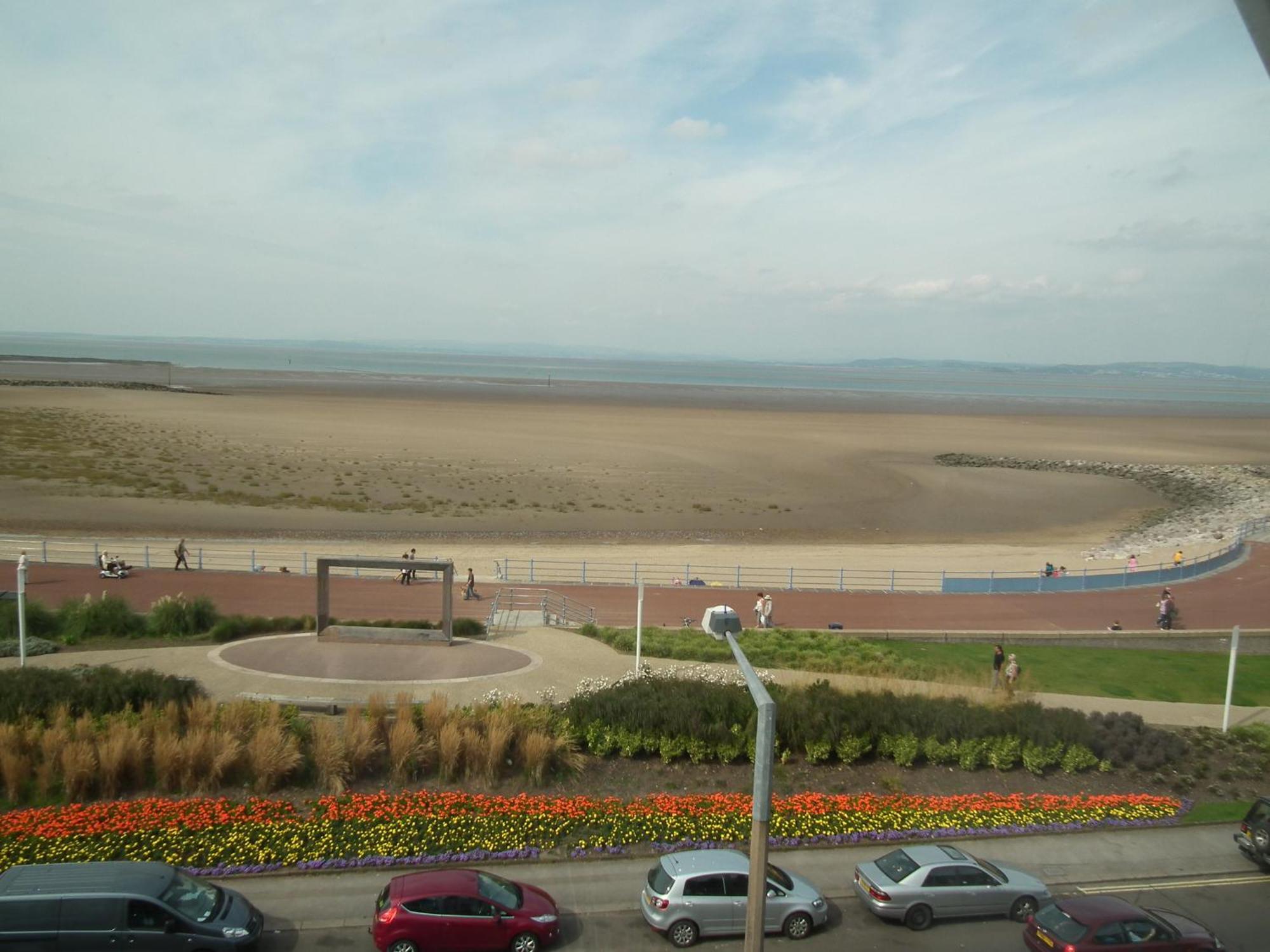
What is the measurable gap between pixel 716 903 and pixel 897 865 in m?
2.39

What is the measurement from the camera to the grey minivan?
30.1 ft

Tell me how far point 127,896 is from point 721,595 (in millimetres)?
20845

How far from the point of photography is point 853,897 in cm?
1166

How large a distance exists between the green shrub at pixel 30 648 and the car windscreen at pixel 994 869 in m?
18.8

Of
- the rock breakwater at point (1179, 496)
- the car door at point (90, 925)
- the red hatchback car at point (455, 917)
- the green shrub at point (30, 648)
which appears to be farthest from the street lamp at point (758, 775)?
the rock breakwater at point (1179, 496)

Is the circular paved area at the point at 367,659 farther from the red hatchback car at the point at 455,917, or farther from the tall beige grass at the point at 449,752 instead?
the red hatchback car at the point at 455,917

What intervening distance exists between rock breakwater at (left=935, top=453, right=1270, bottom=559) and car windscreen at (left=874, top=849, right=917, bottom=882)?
30364mm

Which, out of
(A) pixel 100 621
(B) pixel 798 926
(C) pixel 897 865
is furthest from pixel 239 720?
(C) pixel 897 865

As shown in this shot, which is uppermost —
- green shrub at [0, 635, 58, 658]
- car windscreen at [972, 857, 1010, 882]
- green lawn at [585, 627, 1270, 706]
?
car windscreen at [972, 857, 1010, 882]

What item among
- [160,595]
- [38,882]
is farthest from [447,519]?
[38,882]

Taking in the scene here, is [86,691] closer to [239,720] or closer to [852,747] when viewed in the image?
[239,720]

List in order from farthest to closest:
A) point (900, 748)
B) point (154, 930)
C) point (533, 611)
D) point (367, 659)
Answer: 1. point (533, 611)
2. point (367, 659)
3. point (900, 748)
4. point (154, 930)

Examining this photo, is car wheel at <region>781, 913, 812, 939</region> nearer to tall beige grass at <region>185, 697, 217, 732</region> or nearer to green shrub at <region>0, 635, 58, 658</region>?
tall beige grass at <region>185, 697, 217, 732</region>

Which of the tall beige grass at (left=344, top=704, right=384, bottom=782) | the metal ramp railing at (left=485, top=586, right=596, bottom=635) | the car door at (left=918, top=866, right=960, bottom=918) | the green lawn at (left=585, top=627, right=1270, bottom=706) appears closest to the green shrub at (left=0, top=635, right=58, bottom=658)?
the metal ramp railing at (left=485, top=586, right=596, bottom=635)
